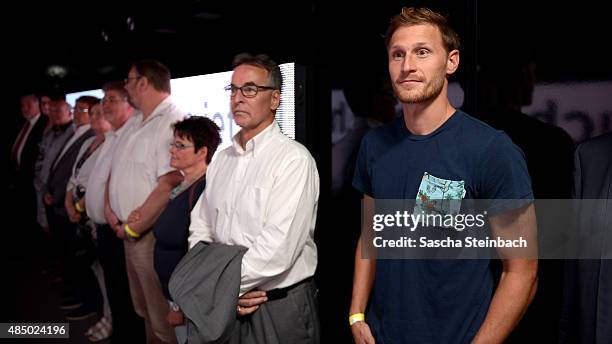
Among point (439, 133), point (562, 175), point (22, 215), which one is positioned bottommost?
point (22, 215)

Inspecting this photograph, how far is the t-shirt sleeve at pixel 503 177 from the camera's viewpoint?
150 cm

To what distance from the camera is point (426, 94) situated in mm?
1620

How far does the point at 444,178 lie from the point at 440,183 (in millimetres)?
19

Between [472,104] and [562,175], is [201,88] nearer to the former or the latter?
[472,104]

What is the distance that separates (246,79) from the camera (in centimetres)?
231

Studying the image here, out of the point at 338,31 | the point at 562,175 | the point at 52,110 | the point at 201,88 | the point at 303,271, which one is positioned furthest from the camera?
the point at 52,110

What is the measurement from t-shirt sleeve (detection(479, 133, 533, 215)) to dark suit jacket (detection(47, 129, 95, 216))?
375 centimetres

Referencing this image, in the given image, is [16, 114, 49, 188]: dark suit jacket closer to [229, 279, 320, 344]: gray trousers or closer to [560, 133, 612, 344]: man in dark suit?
[229, 279, 320, 344]: gray trousers

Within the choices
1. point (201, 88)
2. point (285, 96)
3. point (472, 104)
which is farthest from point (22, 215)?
point (472, 104)

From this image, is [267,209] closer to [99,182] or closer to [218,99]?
[218,99]

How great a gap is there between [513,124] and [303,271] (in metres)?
0.99

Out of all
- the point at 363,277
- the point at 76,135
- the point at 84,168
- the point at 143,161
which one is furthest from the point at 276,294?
the point at 76,135

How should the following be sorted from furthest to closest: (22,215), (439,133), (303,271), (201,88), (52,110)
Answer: (22,215) < (52,110) < (201,88) < (303,271) < (439,133)

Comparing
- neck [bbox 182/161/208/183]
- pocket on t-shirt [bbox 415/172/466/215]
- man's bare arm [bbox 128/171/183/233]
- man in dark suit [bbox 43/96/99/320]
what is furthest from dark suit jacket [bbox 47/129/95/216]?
pocket on t-shirt [bbox 415/172/466/215]
